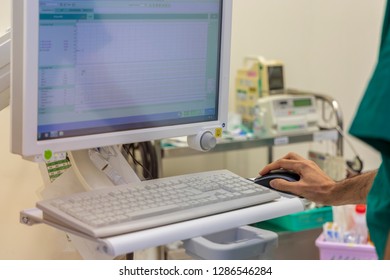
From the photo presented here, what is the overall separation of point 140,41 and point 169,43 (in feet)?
0.22

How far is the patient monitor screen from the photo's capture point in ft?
3.64

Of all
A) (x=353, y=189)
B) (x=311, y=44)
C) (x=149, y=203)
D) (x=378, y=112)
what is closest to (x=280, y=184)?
(x=353, y=189)

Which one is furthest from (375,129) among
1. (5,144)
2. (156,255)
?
(5,144)

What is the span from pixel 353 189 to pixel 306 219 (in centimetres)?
107

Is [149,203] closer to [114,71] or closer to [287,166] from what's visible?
[114,71]

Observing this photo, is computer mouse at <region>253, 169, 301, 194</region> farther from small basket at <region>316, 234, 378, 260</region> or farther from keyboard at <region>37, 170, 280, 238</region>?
small basket at <region>316, 234, 378, 260</region>

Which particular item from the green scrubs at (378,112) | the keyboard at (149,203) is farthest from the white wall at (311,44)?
the green scrubs at (378,112)

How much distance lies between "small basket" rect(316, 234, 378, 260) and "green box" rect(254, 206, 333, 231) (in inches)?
3.4

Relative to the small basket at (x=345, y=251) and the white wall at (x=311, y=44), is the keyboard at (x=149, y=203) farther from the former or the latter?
the white wall at (x=311, y=44)

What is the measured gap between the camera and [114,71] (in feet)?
3.87

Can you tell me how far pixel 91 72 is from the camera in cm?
115

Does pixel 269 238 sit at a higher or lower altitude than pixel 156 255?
higher

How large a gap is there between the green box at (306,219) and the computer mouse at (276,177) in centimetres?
99
